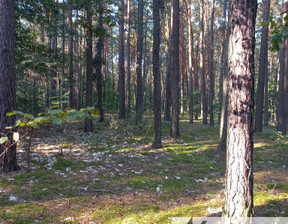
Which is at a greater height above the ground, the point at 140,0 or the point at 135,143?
the point at 140,0

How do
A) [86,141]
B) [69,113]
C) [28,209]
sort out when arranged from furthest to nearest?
[86,141]
[28,209]
[69,113]

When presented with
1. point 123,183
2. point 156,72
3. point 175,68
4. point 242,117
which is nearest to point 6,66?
point 123,183

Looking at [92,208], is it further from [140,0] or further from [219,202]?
[140,0]

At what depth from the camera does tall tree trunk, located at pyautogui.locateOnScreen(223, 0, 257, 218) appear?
332 cm

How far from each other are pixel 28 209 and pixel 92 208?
3.88ft

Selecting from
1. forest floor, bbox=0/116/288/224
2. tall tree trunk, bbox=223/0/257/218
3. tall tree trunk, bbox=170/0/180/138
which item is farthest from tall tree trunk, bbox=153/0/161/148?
tall tree trunk, bbox=223/0/257/218

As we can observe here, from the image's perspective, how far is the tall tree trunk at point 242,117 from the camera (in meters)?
3.32

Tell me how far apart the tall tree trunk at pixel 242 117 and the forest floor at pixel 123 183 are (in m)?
1.16

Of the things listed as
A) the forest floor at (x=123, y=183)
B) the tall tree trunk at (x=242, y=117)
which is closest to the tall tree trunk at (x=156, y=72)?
the forest floor at (x=123, y=183)

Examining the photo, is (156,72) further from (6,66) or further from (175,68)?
(6,66)

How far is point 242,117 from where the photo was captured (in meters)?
3.32

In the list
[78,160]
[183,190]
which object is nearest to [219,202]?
[183,190]

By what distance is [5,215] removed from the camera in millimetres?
3984

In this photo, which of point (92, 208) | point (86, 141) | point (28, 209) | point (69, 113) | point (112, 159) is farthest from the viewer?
point (86, 141)
